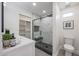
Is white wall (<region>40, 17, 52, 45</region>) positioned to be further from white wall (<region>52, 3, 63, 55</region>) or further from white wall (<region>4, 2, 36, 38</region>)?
white wall (<region>4, 2, 36, 38</region>)

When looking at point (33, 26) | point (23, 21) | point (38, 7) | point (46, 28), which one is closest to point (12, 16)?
point (23, 21)

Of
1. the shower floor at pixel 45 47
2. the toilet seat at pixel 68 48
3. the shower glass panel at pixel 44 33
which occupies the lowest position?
the toilet seat at pixel 68 48

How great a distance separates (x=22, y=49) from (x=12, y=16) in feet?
1.83

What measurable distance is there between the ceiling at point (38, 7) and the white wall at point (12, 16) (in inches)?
3.2

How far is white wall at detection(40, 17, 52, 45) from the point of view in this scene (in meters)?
1.42

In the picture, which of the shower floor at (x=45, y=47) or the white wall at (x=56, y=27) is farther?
the white wall at (x=56, y=27)

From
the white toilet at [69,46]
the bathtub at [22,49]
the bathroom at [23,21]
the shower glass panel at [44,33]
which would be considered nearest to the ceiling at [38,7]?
the bathroom at [23,21]

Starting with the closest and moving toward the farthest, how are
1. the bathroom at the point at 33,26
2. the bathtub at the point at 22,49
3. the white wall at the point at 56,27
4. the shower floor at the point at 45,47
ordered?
the bathtub at the point at 22,49 < the bathroom at the point at 33,26 < the shower floor at the point at 45,47 < the white wall at the point at 56,27

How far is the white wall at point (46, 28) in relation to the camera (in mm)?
1416

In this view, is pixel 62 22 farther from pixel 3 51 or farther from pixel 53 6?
pixel 3 51

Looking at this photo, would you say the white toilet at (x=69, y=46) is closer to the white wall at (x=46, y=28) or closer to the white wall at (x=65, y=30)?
the white wall at (x=65, y=30)

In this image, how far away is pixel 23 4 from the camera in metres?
1.15

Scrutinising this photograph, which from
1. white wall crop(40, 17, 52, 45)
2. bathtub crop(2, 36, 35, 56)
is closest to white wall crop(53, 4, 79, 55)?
white wall crop(40, 17, 52, 45)

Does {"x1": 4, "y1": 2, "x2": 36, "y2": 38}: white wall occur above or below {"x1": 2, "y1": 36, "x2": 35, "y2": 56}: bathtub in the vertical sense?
above
